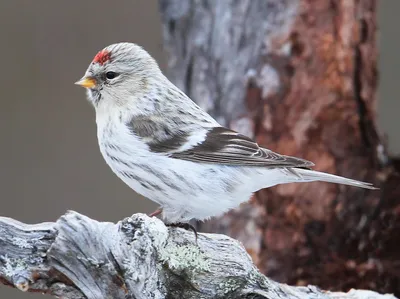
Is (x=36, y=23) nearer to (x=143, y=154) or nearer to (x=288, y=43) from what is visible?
(x=288, y=43)

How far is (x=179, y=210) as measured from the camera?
2.77 meters

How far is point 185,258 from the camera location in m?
2.46

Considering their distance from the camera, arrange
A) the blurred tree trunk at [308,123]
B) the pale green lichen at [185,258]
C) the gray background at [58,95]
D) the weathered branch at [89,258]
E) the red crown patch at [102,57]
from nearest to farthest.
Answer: the weathered branch at [89,258] < the pale green lichen at [185,258] < the red crown patch at [102,57] < the blurred tree trunk at [308,123] < the gray background at [58,95]

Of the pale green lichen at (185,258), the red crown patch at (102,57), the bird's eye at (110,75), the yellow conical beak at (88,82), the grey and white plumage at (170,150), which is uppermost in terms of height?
the red crown patch at (102,57)

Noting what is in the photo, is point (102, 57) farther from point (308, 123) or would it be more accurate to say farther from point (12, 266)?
point (308, 123)

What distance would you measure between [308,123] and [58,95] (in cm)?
216

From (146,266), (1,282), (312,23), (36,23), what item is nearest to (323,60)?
(312,23)

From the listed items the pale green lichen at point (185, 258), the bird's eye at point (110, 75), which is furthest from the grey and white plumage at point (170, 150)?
the pale green lichen at point (185, 258)

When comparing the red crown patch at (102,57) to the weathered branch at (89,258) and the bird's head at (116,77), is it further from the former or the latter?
the weathered branch at (89,258)

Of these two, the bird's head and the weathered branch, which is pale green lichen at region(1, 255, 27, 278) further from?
the bird's head

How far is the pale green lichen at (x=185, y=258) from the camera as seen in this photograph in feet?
7.90

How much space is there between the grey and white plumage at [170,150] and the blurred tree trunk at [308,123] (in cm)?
67

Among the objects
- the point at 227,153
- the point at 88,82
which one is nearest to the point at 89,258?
the point at 227,153

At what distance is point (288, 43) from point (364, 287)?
3.63 feet
